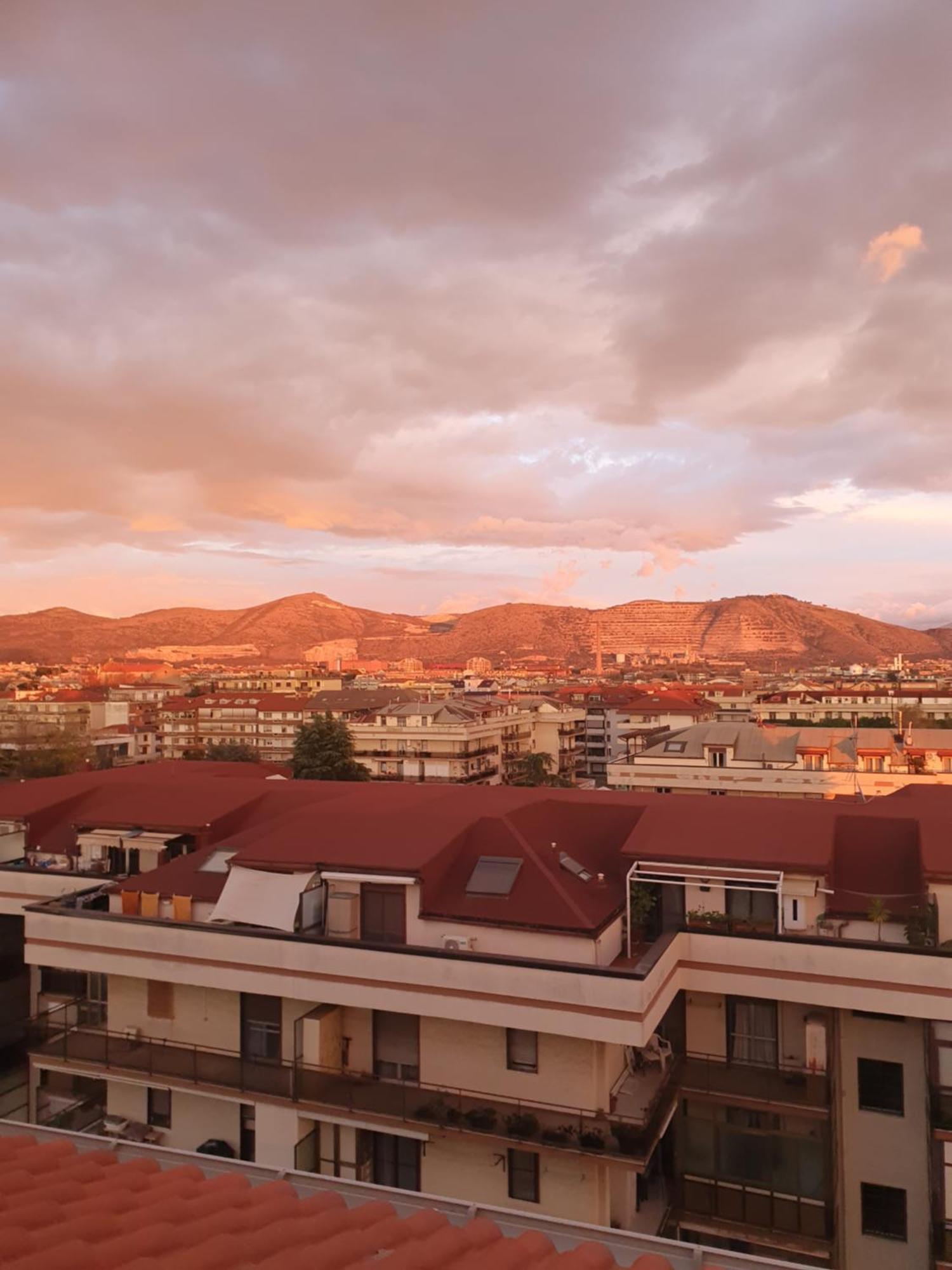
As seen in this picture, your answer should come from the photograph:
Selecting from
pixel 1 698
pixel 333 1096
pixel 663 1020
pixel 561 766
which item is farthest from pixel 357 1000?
pixel 1 698

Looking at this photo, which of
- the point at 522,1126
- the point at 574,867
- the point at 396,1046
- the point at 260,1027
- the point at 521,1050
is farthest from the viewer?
the point at 574,867

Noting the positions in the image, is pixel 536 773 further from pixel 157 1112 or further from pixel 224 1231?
pixel 224 1231

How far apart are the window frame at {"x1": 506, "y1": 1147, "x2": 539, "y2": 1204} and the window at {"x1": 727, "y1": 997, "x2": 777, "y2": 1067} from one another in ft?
14.0

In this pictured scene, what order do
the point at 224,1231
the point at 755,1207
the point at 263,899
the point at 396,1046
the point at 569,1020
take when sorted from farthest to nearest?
1. the point at 263,899
2. the point at 396,1046
3. the point at 755,1207
4. the point at 569,1020
5. the point at 224,1231

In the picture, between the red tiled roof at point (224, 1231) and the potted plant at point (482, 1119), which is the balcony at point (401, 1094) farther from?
the red tiled roof at point (224, 1231)

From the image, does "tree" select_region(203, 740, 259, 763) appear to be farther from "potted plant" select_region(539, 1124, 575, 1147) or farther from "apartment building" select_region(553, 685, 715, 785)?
"potted plant" select_region(539, 1124, 575, 1147)

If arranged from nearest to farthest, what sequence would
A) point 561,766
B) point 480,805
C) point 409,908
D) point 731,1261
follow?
point 731,1261 → point 409,908 → point 480,805 → point 561,766

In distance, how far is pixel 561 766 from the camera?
94.3 m

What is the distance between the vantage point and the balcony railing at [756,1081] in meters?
15.8

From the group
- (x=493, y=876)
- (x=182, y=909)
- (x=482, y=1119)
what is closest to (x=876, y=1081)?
(x=482, y=1119)

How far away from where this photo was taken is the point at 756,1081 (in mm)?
16312

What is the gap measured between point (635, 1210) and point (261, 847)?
9238 millimetres

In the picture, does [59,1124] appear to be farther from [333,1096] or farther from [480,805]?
[480,805]

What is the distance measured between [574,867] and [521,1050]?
3.71 metres
